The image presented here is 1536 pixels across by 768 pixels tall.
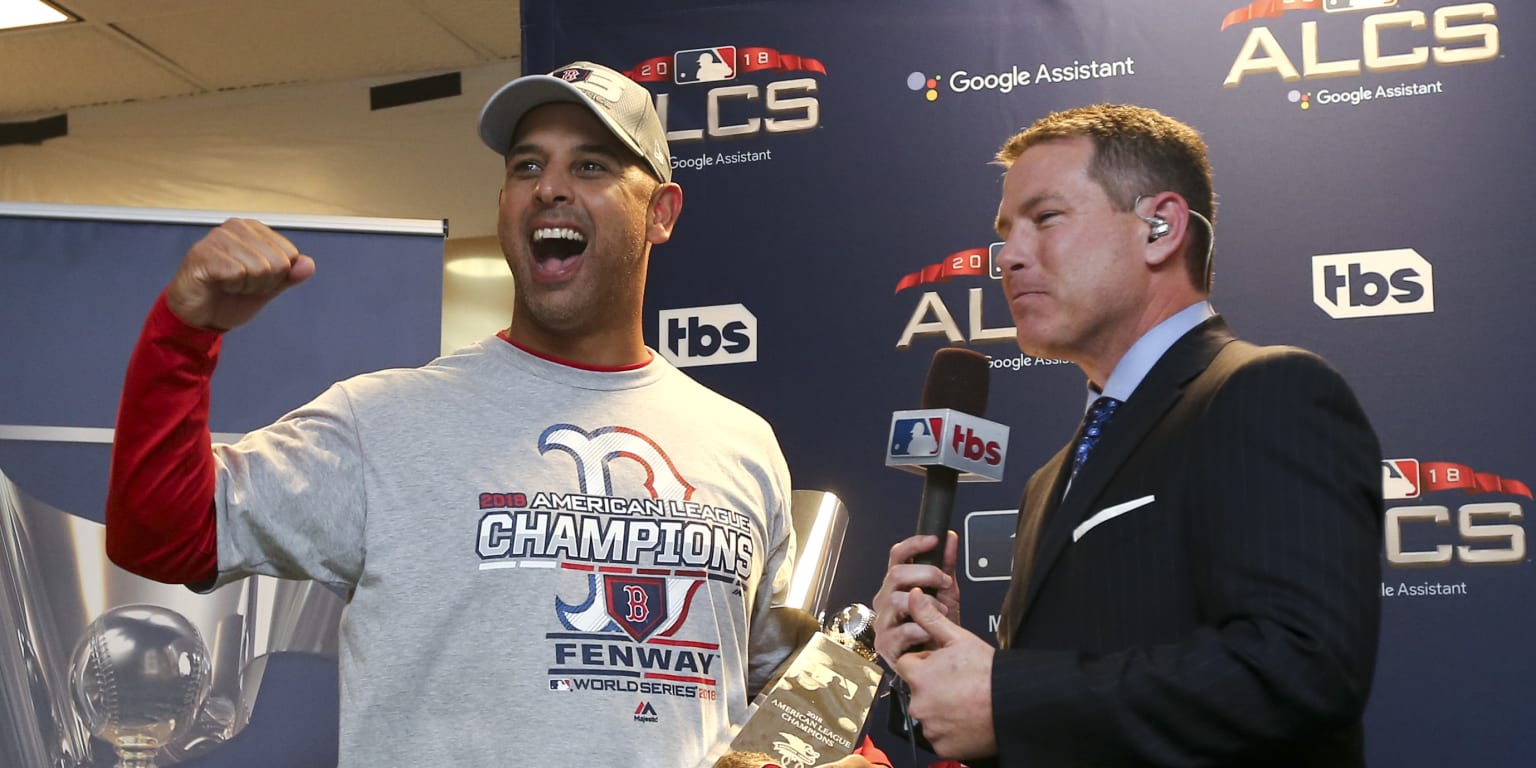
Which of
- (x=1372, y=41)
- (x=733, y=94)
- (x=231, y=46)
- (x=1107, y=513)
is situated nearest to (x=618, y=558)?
(x=1107, y=513)

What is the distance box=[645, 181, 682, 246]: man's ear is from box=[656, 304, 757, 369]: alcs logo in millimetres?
995

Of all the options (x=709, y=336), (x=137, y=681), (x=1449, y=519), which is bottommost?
(x=137, y=681)

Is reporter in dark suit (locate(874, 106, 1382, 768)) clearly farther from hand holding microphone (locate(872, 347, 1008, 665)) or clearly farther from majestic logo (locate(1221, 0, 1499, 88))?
majestic logo (locate(1221, 0, 1499, 88))

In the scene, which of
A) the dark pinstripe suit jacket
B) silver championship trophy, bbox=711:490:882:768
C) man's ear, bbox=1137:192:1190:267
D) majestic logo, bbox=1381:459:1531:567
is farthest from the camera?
majestic logo, bbox=1381:459:1531:567

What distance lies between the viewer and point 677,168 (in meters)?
3.31

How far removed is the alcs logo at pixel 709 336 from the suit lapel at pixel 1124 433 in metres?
1.60

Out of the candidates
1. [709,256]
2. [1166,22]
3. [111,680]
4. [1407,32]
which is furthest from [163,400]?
[1407,32]

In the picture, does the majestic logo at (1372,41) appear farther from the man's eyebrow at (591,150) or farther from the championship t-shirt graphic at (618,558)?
the championship t-shirt graphic at (618,558)

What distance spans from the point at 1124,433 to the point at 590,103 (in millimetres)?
846

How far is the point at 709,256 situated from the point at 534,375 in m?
1.30

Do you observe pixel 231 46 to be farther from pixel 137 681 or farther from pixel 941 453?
pixel 941 453

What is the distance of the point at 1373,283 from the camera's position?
9.61 ft

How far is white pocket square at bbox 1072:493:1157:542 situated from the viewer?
4.94ft

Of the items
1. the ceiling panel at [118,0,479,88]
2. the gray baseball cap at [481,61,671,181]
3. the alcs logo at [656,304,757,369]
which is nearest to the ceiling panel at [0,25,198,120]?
the ceiling panel at [118,0,479,88]
